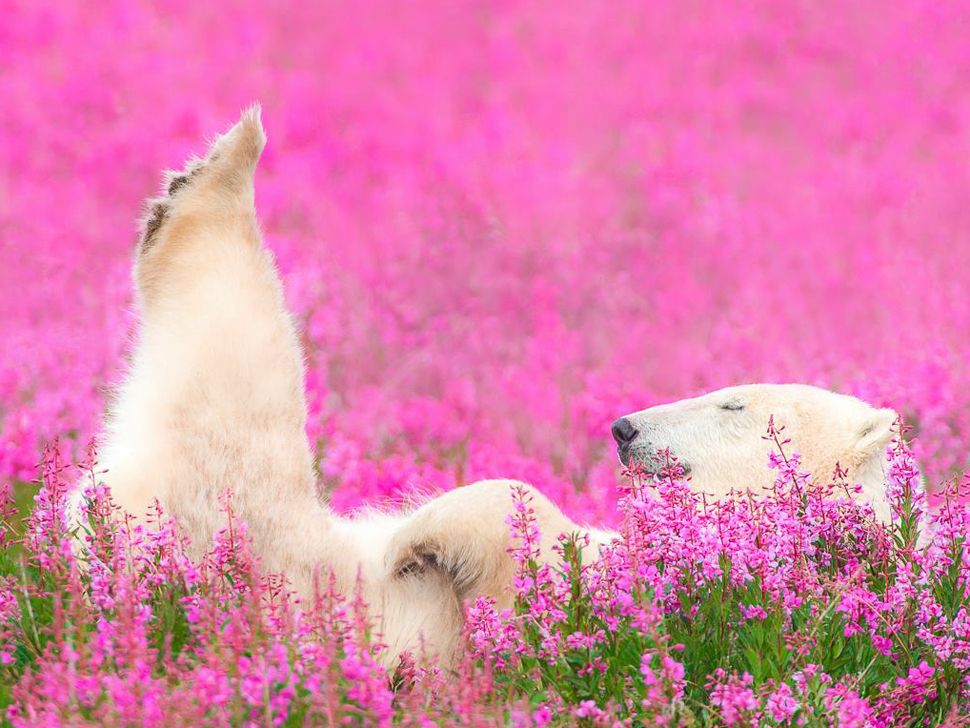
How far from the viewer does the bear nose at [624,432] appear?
16.4 ft

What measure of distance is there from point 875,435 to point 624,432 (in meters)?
0.78

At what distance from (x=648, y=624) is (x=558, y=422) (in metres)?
4.20

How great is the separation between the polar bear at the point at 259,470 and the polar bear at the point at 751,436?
744mm

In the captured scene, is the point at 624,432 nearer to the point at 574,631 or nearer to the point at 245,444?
→ the point at 245,444

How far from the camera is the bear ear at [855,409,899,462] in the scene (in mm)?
4836

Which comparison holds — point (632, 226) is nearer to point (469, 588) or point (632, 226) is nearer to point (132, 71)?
point (132, 71)

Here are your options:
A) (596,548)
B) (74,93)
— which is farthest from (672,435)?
(74,93)

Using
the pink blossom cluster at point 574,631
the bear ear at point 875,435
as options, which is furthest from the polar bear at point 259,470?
the bear ear at point 875,435

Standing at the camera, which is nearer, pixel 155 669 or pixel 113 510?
pixel 155 669

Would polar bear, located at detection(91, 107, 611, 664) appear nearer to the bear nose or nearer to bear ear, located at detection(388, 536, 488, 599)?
bear ear, located at detection(388, 536, 488, 599)

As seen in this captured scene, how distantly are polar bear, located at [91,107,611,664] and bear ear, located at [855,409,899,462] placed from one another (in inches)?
43.1

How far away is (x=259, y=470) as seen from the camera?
418 cm

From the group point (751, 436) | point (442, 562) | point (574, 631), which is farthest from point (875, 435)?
point (574, 631)

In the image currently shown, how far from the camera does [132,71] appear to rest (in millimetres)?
10422
